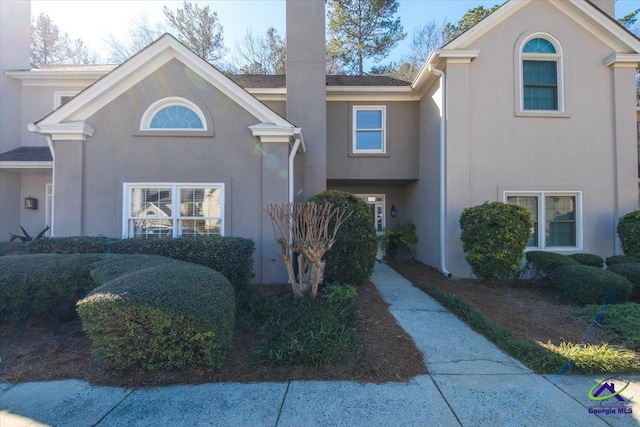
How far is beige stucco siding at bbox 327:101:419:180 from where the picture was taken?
38.3ft

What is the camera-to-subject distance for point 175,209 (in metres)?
7.99

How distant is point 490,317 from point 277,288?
169 inches

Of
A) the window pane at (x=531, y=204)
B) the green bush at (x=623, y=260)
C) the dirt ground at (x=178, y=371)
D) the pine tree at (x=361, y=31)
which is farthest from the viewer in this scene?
the pine tree at (x=361, y=31)

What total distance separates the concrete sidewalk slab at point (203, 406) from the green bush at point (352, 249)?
3586 millimetres

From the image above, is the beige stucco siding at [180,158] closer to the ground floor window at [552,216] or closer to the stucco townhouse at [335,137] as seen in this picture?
the stucco townhouse at [335,137]

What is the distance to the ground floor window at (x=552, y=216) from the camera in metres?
9.48

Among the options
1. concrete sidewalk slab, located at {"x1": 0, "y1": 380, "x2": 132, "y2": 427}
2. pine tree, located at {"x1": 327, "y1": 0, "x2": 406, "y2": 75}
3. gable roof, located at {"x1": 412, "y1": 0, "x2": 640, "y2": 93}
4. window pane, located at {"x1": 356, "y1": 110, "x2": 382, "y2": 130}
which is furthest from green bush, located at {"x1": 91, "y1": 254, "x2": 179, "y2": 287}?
pine tree, located at {"x1": 327, "y1": 0, "x2": 406, "y2": 75}

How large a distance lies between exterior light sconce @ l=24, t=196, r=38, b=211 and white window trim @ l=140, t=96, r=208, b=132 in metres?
5.69

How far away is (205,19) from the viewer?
68.5 ft

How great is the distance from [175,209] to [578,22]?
12.0 metres

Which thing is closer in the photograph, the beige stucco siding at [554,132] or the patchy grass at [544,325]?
the patchy grass at [544,325]

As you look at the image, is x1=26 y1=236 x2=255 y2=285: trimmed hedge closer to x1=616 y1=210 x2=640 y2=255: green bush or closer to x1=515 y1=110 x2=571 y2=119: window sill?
x1=515 y1=110 x2=571 y2=119: window sill

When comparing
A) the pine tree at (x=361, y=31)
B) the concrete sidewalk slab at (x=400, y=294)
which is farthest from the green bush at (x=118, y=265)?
the pine tree at (x=361, y=31)

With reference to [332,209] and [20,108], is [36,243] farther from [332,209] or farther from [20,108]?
[20,108]
